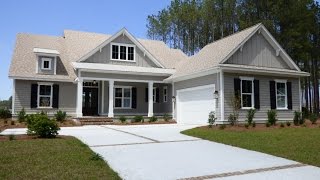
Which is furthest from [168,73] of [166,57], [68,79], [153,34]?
[153,34]

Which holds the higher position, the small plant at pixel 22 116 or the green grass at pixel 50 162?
the small plant at pixel 22 116

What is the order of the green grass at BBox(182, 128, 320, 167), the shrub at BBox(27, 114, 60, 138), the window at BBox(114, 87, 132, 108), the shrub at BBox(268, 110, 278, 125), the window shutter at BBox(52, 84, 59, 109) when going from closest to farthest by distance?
the green grass at BBox(182, 128, 320, 167) < the shrub at BBox(27, 114, 60, 138) < the shrub at BBox(268, 110, 278, 125) < the window shutter at BBox(52, 84, 59, 109) < the window at BBox(114, 87, 132, 108)

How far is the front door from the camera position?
25438 millimetres

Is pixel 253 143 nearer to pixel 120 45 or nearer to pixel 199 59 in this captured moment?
pixel 199 59

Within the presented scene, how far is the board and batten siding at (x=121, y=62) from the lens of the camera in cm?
2465

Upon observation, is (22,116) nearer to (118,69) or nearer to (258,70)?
(118,69)

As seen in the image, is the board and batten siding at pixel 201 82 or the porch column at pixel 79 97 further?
the porch column at pixel 79 97

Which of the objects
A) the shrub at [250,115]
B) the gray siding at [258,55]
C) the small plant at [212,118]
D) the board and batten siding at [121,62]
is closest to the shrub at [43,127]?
the small plant at [212,118]

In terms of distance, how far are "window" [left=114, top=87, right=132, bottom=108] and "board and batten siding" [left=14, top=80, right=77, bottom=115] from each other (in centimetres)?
330

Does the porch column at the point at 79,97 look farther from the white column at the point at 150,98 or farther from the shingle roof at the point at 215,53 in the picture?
the shingle roof at the point at 215,53

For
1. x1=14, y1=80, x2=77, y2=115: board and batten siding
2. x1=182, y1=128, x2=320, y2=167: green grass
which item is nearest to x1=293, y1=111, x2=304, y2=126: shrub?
x1=182, y1=128, x2=320, y2=167: green grass

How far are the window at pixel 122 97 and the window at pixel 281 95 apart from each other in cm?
1125

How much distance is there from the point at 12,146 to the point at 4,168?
3115mm

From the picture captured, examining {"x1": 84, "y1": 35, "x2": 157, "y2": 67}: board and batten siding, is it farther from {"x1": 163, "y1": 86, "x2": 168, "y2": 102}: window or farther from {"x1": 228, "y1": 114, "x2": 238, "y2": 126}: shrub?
{"x1": 228, "y1": 114, "x2": 238, "y2": 126}: shrub
